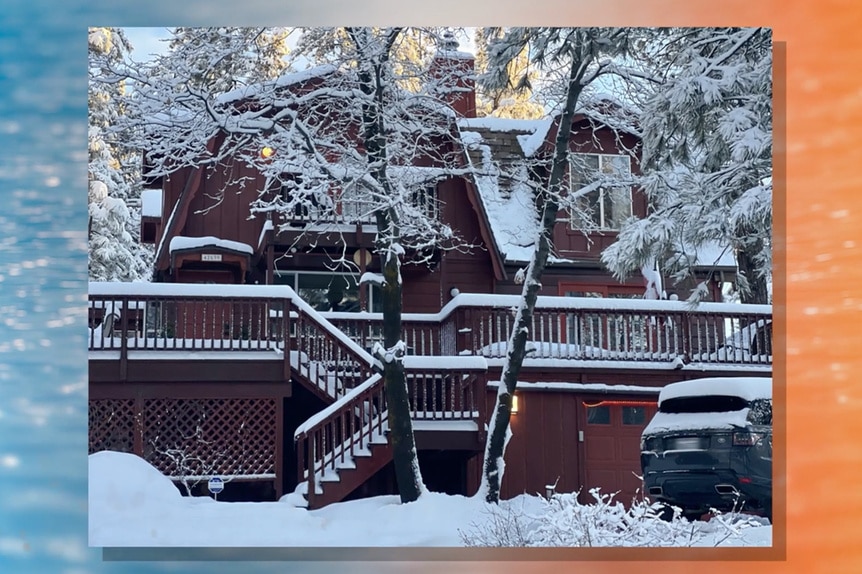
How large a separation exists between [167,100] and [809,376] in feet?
13.2

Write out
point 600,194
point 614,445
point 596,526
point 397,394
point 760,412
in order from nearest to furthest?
point 596,526
point 760,412
point 614,445
point 397,394
point 600,194

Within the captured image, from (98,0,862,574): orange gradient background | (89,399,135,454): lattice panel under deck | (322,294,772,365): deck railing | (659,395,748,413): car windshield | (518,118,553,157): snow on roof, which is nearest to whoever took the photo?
(98,0,862,574): orange gradient background

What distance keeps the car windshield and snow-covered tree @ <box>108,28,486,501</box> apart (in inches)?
61.4

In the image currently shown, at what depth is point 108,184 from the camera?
218 inches

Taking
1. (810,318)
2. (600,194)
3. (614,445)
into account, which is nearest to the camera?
(810,318)

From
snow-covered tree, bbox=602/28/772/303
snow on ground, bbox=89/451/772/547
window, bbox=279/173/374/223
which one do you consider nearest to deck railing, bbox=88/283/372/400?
window, bbox=279/173/374/223

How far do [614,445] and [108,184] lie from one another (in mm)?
3359

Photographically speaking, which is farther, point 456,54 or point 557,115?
point 557,115

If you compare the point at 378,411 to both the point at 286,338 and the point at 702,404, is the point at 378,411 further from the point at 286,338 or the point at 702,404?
the point at 702,404

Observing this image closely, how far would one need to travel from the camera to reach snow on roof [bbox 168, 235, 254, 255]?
579 centimetres

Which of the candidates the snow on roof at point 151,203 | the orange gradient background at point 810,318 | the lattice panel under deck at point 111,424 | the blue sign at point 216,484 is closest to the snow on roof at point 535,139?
the orange gradient background at point 810,318

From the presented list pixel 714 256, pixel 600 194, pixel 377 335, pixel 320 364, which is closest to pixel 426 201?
pixel 377 335

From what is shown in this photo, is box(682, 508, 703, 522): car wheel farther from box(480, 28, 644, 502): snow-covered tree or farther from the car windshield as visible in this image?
box(480, 28, 644, 502): snow-covered tree
